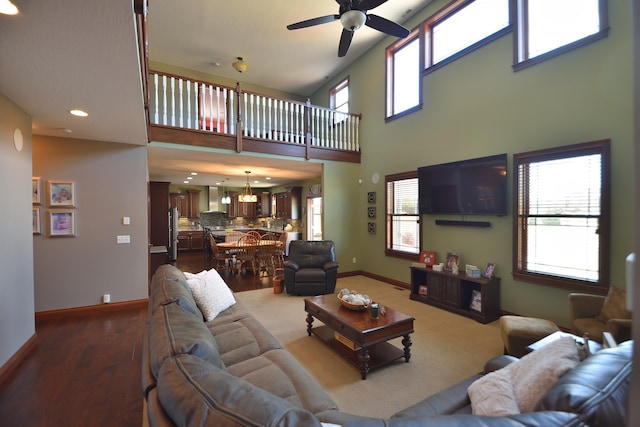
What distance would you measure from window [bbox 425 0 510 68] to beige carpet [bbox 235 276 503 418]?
397 centimetres

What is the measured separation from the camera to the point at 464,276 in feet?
13.1

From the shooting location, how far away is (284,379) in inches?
65.6

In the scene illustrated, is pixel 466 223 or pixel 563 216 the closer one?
pixel 563 216

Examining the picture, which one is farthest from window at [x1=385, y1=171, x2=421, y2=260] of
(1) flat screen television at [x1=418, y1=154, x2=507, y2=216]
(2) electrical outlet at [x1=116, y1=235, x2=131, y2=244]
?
(2) electrical outlet at [x1=116, y1=235, x2=131, y2=244]

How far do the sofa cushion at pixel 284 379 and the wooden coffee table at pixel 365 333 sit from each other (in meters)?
0.81

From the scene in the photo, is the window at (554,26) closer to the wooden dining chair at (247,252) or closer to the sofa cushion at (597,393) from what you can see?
the sofa cushion at (597,393)

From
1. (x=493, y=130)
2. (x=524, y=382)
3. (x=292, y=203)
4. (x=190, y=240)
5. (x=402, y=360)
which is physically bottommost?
(x=402, y=360)

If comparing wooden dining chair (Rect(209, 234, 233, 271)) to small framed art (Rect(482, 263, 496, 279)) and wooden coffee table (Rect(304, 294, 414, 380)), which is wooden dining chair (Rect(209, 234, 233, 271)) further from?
small framed art (Rect(482, 263, 496, 279))

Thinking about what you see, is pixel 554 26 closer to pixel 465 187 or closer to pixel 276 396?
pixel 465 187

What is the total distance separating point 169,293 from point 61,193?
3138 mm

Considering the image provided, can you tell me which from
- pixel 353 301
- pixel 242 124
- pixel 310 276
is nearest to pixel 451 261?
pixel 353 301

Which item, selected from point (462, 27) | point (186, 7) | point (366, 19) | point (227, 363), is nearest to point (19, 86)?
point (227, 363)

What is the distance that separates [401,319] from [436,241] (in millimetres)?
2449

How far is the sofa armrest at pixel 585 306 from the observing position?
8.63ft
